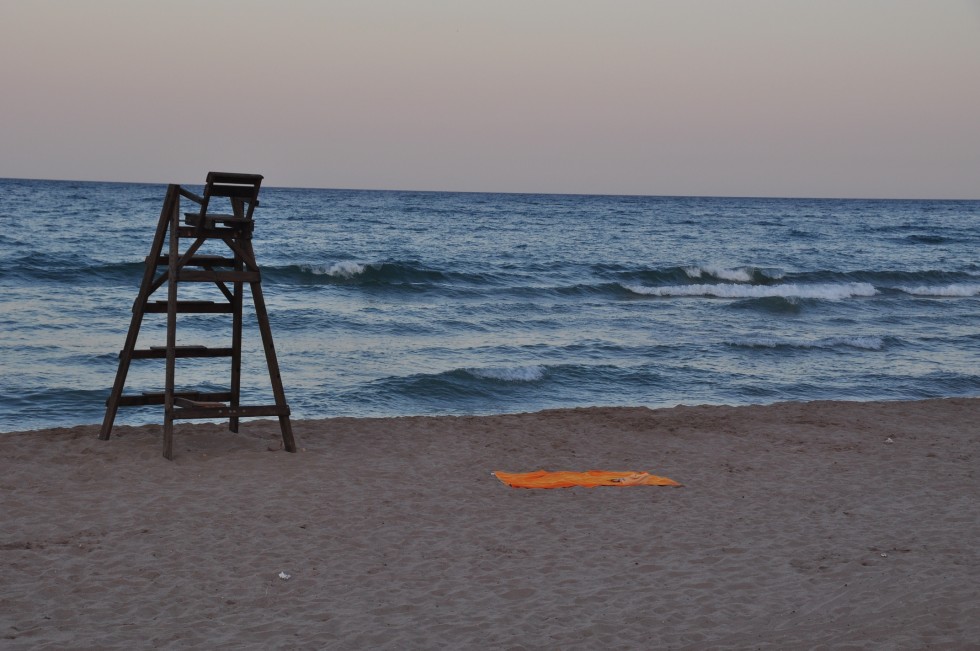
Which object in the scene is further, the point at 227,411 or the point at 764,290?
the point at 764,290

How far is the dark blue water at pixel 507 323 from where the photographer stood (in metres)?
13.3

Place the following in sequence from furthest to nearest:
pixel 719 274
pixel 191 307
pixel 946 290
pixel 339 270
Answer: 1. pixel 719 274
2. pixel 946 290
3. pixel 339 270
4. pixel 191 307

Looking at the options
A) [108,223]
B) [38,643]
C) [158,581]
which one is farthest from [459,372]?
[108,223]

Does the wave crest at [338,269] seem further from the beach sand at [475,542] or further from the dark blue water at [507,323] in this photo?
the beach sand at [475,542]

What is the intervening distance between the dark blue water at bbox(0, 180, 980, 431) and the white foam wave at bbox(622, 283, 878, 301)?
0.10 m

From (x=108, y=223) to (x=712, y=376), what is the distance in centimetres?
3314

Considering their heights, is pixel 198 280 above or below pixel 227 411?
above

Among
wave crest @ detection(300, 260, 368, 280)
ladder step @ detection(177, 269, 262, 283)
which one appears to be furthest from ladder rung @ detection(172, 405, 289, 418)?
wave crest @ detection(300, 260, 368, 280)

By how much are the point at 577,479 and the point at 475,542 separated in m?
1.86

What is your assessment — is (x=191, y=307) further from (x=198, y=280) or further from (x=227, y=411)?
(x=227, y=411)

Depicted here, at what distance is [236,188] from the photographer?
834 centimetres

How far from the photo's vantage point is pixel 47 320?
17.4 m

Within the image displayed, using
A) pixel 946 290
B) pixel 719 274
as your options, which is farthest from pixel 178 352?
pixel 946 290

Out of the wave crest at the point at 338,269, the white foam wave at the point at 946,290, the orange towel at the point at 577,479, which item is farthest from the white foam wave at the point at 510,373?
the white foam wave at the point at 946,290
